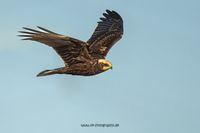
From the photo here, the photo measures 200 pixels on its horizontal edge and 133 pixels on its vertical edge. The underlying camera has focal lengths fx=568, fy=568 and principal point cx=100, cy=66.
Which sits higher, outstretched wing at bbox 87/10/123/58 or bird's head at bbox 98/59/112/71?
outstretched wing at bbox 87/10/123/58

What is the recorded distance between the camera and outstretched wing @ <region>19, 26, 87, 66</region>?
61.2ft

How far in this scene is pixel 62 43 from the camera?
1911cm

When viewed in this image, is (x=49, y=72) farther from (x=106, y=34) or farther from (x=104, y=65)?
(x=106, y=34)

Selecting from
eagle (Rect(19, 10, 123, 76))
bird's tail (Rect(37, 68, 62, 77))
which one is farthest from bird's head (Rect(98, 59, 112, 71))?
bird's tail (Rect(37, 68, 62, 77))

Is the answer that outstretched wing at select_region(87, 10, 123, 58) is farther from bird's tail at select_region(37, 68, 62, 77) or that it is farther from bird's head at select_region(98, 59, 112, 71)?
bird's tail at select_region(37, 68, 62, 77)

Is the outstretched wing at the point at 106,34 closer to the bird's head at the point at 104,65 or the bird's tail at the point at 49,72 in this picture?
the bird's head at the point at 104,65

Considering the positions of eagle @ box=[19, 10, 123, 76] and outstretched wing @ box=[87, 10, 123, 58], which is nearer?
eagle @ box=[19, 10, 123, 76]

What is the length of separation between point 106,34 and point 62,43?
3.52 meters

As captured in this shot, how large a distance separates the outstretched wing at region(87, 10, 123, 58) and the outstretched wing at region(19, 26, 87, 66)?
0.71 metres

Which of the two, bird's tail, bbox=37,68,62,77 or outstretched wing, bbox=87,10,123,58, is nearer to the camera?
bird's tail, bbox=37,68,62,77

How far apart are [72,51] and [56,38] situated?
900 mm

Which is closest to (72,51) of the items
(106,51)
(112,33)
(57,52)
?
(57,52)

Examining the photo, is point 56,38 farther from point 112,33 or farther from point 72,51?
point 112,33

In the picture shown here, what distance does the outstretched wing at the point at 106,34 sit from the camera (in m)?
20.7
